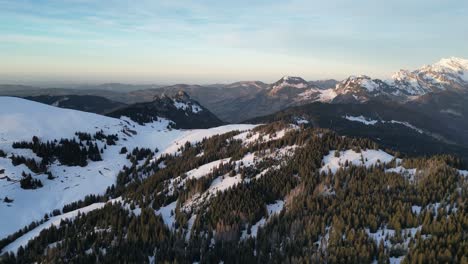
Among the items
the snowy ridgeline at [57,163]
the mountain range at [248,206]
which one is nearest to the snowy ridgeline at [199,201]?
the mountain range at [248,206]

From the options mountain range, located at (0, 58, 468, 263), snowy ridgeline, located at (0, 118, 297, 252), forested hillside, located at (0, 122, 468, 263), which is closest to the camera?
forested hillside, located at (0, 122, 468, 263)

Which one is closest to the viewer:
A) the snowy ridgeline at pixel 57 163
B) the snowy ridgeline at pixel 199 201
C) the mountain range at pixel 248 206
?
the mountain range at pixel 248 206

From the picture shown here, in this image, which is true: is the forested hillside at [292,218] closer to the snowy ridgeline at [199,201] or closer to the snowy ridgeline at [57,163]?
the snowy ridgeline at [199,201]

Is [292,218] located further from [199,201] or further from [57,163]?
[57,163]

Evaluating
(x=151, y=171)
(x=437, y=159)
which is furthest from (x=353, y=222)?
(x=151, y=171)

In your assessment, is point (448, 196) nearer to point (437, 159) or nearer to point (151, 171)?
point (437, 159)

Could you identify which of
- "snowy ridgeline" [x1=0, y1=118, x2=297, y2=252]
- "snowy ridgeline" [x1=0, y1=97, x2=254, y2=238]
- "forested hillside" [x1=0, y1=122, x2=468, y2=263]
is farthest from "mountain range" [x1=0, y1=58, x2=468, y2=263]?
"snowy ridgeline" [x1=0, y1=97, x2=254, y2=238]

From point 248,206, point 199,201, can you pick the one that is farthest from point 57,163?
point 248,206

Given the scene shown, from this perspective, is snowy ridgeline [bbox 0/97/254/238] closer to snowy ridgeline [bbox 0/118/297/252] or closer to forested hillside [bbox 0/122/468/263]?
snowy ridgeline [bbox 0/118/297/252]
